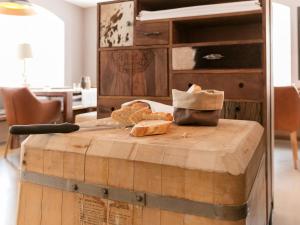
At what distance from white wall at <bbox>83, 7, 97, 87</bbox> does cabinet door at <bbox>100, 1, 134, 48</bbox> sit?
434cm

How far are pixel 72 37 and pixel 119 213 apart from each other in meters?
5.45

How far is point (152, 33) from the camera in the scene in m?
1.55

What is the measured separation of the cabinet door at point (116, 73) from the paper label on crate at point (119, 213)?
0.99m

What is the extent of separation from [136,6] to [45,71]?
13.0ft

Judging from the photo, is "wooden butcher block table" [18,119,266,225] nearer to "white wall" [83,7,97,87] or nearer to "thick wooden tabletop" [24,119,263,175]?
"thick wooden tabletop" [24,119,263,175]

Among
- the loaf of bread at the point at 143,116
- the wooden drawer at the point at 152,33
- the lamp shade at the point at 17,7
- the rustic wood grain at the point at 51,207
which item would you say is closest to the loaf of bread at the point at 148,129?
the loaf of bread at the point at 143,116

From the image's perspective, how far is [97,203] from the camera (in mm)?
711

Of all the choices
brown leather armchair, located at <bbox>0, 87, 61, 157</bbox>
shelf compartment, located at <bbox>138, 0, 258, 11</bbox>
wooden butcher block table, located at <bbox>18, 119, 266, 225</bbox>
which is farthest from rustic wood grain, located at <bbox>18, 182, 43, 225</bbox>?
brown leather armchair, located at <bbox>0, 87, 61, 157</bbox>

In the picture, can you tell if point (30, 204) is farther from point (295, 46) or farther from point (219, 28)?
point (295, 46)

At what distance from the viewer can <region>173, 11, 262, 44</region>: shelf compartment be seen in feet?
4.96

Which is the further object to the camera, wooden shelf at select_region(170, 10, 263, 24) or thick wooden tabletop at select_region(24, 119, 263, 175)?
wooden shelf at select_region(170, 10, 263, 24)

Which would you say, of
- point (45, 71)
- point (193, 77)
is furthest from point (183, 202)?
point (45, 71)

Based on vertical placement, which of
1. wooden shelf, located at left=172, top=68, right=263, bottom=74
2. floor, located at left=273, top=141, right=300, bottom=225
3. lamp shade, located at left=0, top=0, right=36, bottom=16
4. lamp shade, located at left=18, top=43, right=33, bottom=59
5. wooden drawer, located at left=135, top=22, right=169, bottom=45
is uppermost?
lamp shade, located at left=0, top=0, right=36, bottom=16

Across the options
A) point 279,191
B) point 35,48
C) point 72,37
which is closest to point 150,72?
point 279,191
